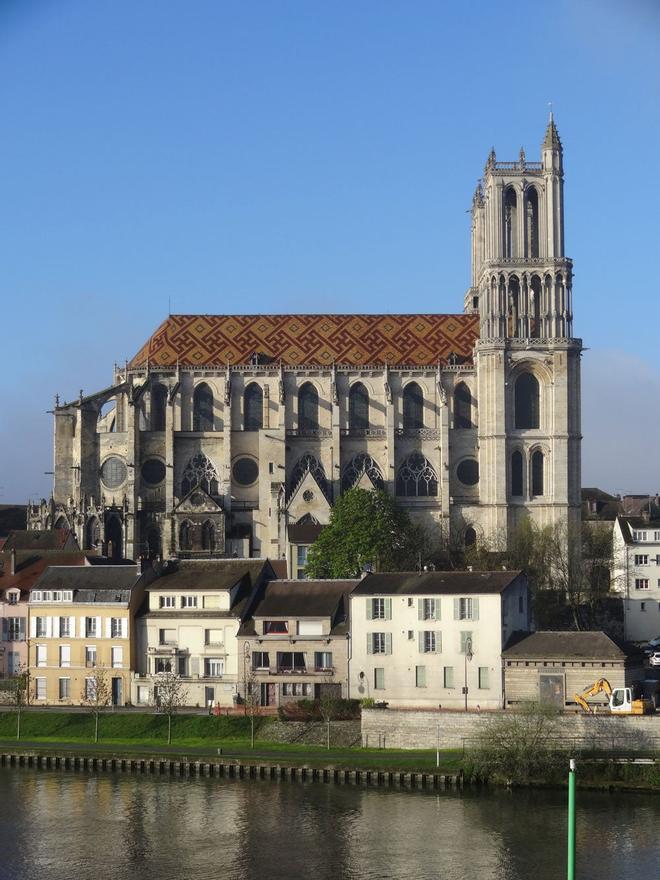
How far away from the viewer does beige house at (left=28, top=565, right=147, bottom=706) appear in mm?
76750

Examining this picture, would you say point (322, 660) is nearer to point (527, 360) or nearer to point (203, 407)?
point (527, 360)

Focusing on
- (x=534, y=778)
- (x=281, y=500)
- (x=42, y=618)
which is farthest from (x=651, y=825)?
(x=281, y=500)

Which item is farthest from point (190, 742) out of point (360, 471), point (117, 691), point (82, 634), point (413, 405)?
point (413, 405)

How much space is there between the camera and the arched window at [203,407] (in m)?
122

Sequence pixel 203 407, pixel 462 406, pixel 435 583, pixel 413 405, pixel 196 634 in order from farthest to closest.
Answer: pixel 413 405
pixel 203 407
pixel 462 406
pixel 196 634
pixel 435 583

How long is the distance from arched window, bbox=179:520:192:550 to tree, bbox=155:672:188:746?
3942cm

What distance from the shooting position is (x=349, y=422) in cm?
12269

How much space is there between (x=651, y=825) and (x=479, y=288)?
78.6 m

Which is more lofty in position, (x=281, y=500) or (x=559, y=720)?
(x=281, y=500)

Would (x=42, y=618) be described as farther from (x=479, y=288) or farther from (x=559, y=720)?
(x=479, y=288)

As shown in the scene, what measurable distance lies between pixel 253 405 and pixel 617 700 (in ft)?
202

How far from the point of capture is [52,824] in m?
56.2

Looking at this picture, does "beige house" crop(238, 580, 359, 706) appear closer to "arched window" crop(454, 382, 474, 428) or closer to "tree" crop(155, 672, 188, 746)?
"tree" crop(155, 672, 188, 746)

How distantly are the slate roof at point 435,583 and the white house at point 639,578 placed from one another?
82.5ft
